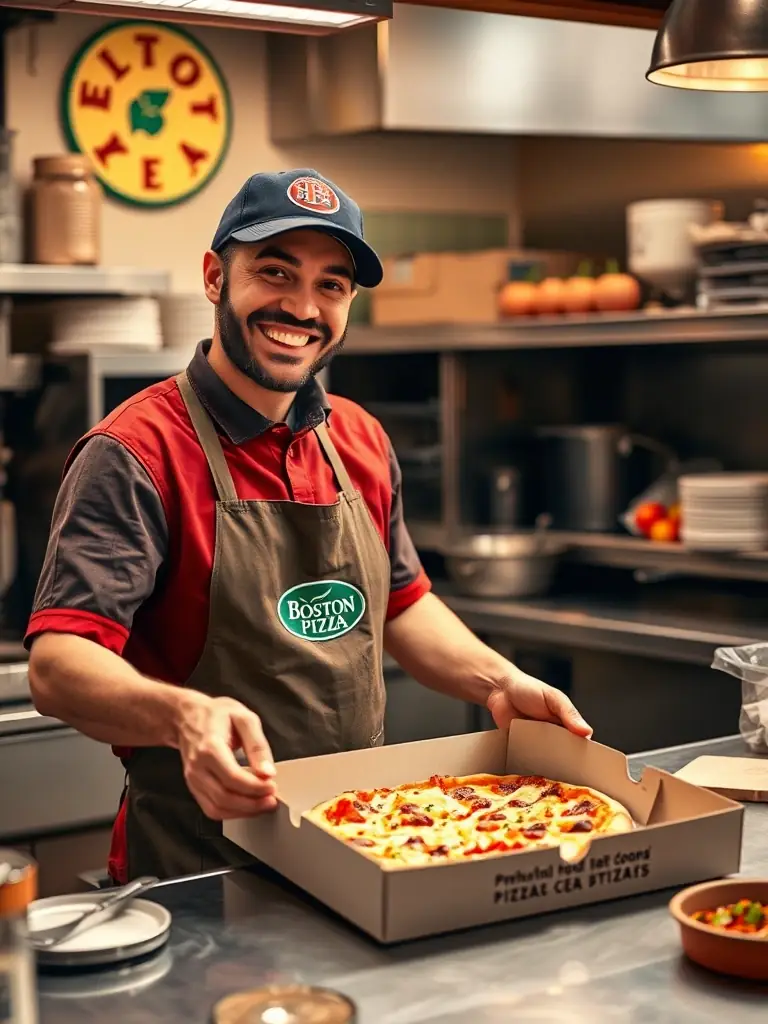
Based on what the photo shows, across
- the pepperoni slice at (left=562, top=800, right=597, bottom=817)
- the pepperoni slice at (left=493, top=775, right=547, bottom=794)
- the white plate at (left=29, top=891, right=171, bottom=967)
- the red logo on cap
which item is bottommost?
the white plate at (left=29, top=891, right=171, bottom=967)

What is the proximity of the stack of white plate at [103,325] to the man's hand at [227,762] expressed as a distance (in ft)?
7.56

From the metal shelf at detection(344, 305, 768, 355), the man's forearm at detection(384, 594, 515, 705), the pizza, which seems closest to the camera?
the pizza

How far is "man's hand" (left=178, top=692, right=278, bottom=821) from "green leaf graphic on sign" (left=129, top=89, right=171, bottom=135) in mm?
3062

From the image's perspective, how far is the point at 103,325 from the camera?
3.90m

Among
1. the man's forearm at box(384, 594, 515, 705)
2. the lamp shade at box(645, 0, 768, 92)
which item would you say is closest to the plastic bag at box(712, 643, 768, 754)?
the man's forearm at box(384, 594, 515, 705)

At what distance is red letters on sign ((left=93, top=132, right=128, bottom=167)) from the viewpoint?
4.38 meters

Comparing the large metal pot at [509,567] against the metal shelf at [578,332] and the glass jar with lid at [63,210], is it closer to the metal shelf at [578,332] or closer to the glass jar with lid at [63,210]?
the metal shelf at [578,332]

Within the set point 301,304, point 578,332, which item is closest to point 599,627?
point 578,332

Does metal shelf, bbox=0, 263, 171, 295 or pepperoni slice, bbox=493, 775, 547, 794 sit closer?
pepperoni slice, bbox=493, 775, 547, 794

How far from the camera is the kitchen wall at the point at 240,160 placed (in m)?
4.24

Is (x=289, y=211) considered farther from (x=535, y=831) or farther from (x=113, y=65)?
(x=113, y=65)

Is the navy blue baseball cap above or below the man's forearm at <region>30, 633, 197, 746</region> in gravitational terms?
above

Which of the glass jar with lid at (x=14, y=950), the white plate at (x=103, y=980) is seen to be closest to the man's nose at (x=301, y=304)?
the white plate at (x=103, y=980)

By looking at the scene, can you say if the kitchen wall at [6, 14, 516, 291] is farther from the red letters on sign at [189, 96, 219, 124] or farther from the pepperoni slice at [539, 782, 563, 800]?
the pepperoni slice at [539, 782, 563, 800]
